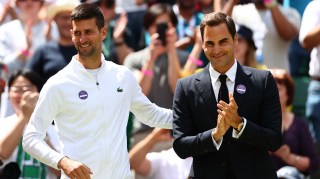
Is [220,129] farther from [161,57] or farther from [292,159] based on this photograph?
[161,57]

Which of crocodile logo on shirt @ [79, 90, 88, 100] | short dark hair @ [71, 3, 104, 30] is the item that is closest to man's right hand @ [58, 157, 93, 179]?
crocodile logo on shirt @ [79, 90, 88, 100]

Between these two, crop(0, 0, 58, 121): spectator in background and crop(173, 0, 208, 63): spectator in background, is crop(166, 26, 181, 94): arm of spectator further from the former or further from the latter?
crop(0, 0, 58, 121): spectator in background

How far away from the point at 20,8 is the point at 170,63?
2.63 m

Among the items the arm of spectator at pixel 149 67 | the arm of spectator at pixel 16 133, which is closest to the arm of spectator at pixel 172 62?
the arm of spectator at pixel 149 67

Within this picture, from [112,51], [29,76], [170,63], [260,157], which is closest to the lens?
[260,157]

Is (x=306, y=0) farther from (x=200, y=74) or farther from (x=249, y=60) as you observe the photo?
(x=200, y=74)

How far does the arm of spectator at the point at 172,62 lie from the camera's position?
1003cm

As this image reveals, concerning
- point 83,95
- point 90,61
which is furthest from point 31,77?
point 83,95

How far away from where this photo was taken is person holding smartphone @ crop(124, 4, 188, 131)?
9.90 meters

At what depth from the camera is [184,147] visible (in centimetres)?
657

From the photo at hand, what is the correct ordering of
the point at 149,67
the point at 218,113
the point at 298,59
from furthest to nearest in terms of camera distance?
1. the point at 298,59
2. the point at 149,67
3. the point at 218,113

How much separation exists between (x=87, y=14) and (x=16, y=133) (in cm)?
207

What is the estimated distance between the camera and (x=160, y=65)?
10.2 meters

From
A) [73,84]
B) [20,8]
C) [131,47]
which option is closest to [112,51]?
[131,47]
